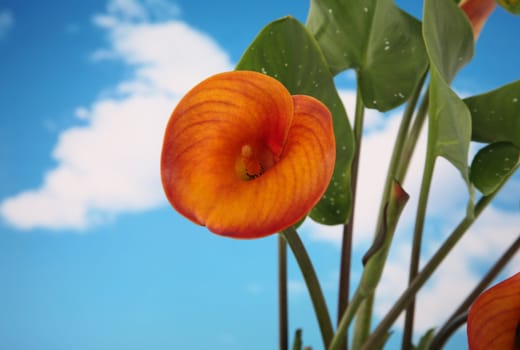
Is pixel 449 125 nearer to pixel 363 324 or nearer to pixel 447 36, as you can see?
pixel 447 36

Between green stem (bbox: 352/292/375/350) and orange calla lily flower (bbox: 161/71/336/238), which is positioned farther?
green stem (bbox: 352/292/375/350)

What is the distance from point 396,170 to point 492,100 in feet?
0.43

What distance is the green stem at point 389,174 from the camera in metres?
0.65

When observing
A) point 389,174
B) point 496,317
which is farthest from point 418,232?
point 496,317

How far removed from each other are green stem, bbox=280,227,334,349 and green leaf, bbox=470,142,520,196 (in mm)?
155

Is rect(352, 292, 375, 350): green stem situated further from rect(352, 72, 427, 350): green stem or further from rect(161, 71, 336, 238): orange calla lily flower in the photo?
rect(161, 71, 336, 238): orange calla lily flower

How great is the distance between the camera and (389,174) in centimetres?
65

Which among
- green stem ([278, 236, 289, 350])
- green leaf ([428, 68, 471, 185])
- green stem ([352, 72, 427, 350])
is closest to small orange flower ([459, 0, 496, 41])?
green stem ([352, 72, 427, 350])

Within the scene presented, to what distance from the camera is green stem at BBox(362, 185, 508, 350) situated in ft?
1.78

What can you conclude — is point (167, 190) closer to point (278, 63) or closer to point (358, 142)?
point (278, 63)

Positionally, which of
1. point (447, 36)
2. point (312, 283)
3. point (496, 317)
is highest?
point (447, 36)

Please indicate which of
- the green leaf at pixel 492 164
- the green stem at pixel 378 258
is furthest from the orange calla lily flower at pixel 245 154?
the green leaf at pixel 492 164

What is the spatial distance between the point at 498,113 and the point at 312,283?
0.21 meters

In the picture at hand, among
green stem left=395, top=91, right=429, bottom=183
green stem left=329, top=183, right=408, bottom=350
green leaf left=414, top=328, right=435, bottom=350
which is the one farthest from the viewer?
green stem left=395, top=91, right=429, bottom=183
